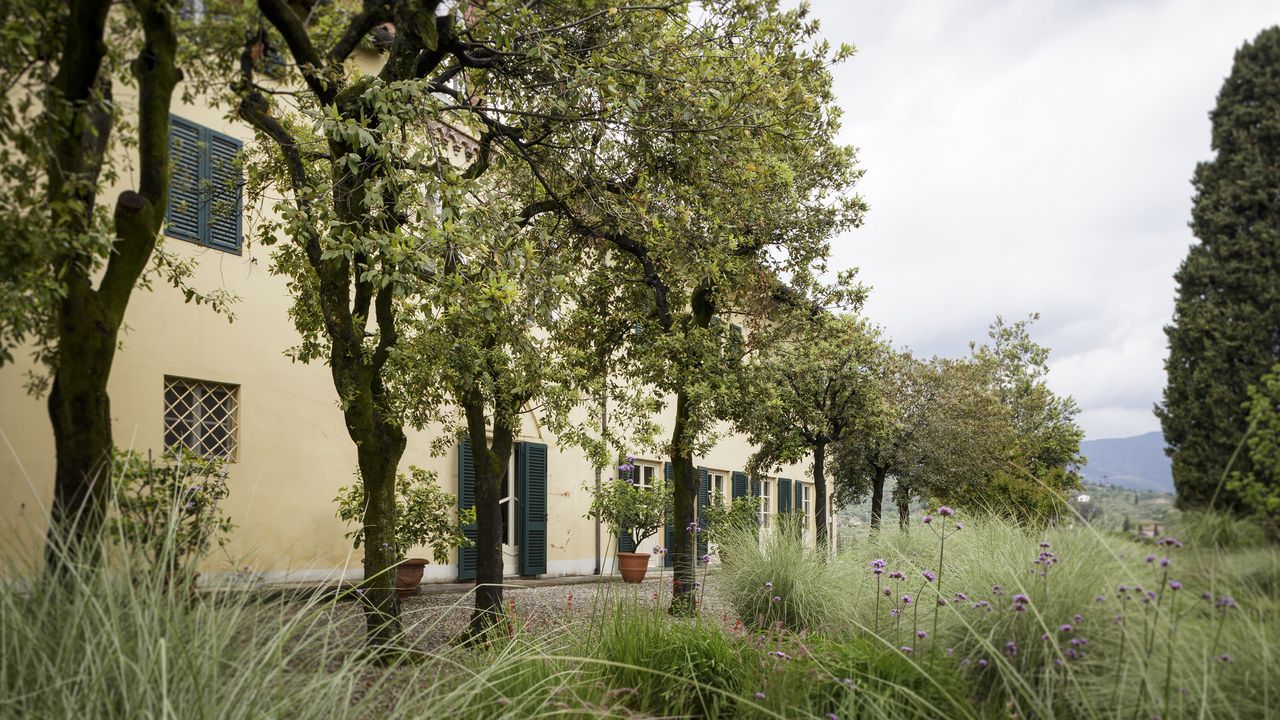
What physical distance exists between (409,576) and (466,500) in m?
2.31

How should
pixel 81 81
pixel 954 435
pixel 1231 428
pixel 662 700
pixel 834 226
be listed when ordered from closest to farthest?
pixel 1231 428
pixel 81 81
pixel 662 700
pixel 834 226
pixel 954 435

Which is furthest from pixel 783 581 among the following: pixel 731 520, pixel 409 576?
pixel 409 576

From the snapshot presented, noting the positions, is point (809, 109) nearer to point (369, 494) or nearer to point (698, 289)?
point (698, 289)

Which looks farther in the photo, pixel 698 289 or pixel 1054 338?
pixel 698 289

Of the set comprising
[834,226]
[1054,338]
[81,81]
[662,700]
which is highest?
[834,226]

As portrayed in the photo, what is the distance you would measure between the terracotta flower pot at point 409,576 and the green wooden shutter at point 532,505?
3498mm

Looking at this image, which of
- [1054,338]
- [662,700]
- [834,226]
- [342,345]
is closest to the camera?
[1054,338]

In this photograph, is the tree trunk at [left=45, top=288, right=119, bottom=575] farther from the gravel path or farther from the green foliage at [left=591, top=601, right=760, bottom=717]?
the green foliage at [left=591, top=601, right=760, bottom=717]

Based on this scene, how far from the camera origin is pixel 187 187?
6.31 meters

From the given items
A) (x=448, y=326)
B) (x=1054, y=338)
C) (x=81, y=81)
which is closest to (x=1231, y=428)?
(x=1054, y=338)

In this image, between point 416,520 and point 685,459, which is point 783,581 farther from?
point 416,520

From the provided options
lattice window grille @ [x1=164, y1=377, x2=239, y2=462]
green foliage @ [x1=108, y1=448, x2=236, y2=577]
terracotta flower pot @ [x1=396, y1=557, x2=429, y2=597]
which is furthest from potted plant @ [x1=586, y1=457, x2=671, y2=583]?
green foliage @ [x1=108, y1=448, x2=236, y2=577]

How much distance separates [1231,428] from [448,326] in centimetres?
Result: 519

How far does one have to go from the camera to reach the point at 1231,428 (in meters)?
2.39
